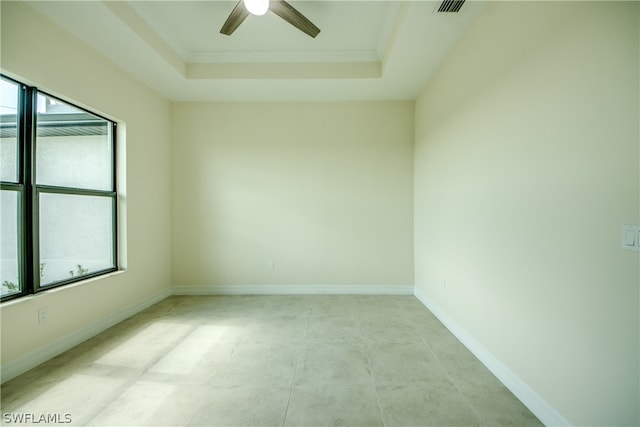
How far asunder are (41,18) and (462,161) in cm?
372

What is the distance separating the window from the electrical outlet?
0.57 ft

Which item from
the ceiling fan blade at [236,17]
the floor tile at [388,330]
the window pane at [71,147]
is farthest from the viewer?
the floor tile at [388,330]

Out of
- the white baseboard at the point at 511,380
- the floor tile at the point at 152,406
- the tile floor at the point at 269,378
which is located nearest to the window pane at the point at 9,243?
the tile floor at the point at 269,378

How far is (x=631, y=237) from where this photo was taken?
106cm

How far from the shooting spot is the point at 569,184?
133 cm

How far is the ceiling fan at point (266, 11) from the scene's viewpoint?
1.89 m

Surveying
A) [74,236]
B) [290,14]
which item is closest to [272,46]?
[290,14]

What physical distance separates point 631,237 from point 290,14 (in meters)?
2.45

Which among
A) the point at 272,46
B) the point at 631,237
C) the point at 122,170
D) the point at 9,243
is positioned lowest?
the point at 9,243

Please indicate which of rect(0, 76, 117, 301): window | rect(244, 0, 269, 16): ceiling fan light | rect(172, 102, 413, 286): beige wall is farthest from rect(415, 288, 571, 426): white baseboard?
rect(0, 76, 117, 301): window

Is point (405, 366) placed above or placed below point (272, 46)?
below

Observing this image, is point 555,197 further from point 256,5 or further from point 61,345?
point 61,345

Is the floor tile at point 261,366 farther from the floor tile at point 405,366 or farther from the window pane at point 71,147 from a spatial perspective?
the window pane at point 71,147

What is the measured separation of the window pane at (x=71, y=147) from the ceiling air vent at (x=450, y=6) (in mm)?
3311
